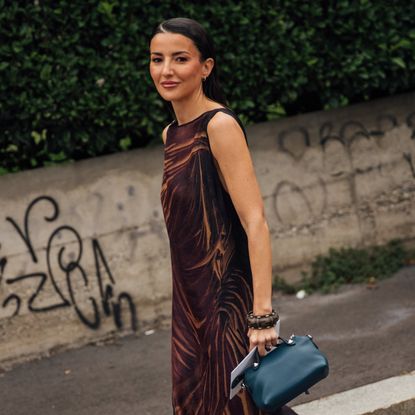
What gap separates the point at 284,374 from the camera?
10.4 feet

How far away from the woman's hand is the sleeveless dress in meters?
0.13

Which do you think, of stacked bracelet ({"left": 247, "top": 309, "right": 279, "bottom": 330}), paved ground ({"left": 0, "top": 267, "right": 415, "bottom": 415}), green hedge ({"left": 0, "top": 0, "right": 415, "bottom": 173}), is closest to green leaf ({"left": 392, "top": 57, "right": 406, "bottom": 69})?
green hedge ({"left": 0, "top": 0, "right": 415, "bottom": 173})

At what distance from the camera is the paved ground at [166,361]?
539 centimetres

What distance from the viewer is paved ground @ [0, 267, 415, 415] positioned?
17.7ft

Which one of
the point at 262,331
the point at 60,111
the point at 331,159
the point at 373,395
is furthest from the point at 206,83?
the point at 331,159

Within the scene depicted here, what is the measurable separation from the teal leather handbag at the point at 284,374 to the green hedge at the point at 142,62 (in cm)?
358

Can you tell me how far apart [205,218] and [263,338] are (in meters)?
0.49

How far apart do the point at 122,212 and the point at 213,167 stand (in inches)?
132

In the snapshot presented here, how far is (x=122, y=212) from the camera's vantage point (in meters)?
6.63

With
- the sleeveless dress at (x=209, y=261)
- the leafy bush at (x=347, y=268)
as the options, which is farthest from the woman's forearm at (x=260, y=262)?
the leafy bush at (x=347, y=268)

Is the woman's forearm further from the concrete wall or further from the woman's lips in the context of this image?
the concrete wall

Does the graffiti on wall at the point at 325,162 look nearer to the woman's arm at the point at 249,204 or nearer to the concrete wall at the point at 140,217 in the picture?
the concrete wall at the point at 140,217

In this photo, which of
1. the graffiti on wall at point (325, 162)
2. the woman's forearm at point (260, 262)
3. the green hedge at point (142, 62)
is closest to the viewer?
the woman's forearm at point (260, 262)

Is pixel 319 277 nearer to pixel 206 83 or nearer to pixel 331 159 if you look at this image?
pixel 331 159
